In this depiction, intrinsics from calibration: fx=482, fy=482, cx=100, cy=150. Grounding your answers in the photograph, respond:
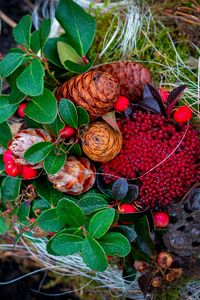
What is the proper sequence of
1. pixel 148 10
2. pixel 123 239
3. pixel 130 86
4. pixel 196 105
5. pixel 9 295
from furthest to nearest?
1. pixel 9 295
2. pixel 148 10
3. pixel 196 105
4. pixel 130 86
5. pixel 123 239

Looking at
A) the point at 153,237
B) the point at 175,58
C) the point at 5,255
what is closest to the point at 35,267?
the point at 5,255

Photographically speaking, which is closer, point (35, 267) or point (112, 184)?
point (112, 184)

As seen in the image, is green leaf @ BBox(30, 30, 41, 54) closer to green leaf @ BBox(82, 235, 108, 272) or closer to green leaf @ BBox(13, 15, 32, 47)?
green leaf @ BBox(13, 15, 32, 47)

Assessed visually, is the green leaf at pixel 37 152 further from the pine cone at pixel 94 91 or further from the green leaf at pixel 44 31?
the green leaf at pixel 44 31

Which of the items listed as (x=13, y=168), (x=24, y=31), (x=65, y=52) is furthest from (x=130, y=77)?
(x=13, y=168)

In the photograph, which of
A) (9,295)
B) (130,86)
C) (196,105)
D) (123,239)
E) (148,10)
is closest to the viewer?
(123,239)

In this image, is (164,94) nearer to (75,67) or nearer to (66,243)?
(75,67)

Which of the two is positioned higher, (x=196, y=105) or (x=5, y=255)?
(x=196, y=105)

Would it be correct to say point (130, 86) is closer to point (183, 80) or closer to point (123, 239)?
point (183, 80)
